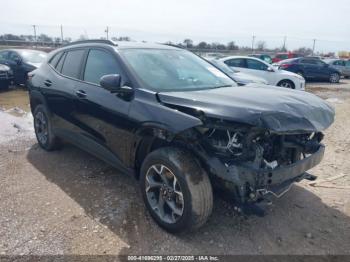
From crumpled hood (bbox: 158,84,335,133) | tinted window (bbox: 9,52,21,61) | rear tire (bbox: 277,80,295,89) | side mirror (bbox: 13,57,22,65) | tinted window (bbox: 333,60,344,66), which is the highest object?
crumpled hood (bbox: 158,84,335,133)

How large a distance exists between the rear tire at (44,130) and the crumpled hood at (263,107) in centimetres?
274

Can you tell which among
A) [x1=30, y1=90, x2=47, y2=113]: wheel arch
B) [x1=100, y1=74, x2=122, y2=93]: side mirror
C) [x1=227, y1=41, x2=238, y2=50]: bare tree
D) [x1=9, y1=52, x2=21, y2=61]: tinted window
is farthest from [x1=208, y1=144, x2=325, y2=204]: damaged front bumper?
[x1=227, y1=41, x2=238, y2=50]: bare tree

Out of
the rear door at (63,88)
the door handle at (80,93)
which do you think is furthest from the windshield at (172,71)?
the rear door at (63,88)

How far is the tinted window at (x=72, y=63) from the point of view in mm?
4578

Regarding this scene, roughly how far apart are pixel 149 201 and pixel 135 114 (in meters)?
0.91

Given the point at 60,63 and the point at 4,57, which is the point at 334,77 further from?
the point at 60,63

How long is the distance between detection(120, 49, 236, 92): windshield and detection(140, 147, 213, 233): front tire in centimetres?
79

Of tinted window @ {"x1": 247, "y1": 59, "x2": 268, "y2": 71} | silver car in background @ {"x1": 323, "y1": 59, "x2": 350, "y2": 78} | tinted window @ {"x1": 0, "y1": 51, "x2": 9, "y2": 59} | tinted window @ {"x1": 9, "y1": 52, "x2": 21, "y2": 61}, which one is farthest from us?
silver car in background @ {"x1": 323, "y1": 59, "x2": 350, "y2": 78}

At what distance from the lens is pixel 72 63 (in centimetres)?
475

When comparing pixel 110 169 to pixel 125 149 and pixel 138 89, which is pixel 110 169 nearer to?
pixel 125 149

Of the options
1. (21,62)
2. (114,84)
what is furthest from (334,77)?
(114,84)

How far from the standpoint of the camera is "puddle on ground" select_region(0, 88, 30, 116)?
9094 mm

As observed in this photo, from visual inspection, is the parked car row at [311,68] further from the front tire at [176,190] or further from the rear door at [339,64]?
the front tire at [176,190]

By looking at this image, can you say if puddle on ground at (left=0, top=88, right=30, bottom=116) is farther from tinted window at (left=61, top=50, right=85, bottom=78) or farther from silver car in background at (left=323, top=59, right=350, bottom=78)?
silver car in background at (left=323, top=59, right=350, bottom=78)
